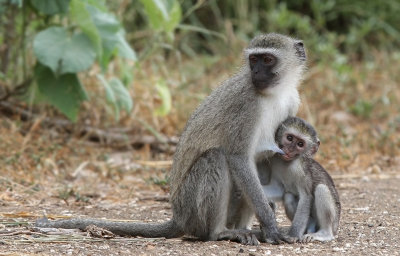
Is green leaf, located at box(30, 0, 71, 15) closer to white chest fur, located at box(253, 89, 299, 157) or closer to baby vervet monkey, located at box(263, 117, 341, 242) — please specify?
white chest fur, located at box(253, 89, 299, 157)

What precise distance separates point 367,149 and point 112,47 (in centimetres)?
406

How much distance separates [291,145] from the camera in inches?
239

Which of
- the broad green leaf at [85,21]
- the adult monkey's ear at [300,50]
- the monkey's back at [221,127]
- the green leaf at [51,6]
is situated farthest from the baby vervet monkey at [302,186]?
the green leaf at [51,6]

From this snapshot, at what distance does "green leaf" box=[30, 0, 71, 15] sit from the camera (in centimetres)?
777

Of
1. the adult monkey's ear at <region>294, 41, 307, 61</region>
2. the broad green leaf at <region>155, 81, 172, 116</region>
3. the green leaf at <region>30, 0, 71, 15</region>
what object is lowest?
the broad green leaf at <region>155, 81, 172, 116</region>

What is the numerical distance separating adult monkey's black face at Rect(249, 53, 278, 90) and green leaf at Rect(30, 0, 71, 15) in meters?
2.63

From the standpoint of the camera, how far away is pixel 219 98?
6.21m

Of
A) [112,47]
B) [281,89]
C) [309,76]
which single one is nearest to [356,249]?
[281,89]

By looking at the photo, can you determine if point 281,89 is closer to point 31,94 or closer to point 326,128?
point 31,94

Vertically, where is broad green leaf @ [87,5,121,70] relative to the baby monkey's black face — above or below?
above

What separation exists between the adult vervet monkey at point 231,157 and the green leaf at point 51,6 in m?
2.34

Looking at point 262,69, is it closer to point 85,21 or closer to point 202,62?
point 85,21

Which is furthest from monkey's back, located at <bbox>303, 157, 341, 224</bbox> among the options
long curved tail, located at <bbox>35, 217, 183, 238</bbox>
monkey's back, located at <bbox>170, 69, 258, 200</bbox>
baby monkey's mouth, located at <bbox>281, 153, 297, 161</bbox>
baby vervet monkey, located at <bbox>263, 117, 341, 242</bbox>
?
long curved tail, located at <bbox>35, 217, 183, 238</bbox>

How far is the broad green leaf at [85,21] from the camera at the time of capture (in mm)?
7471
